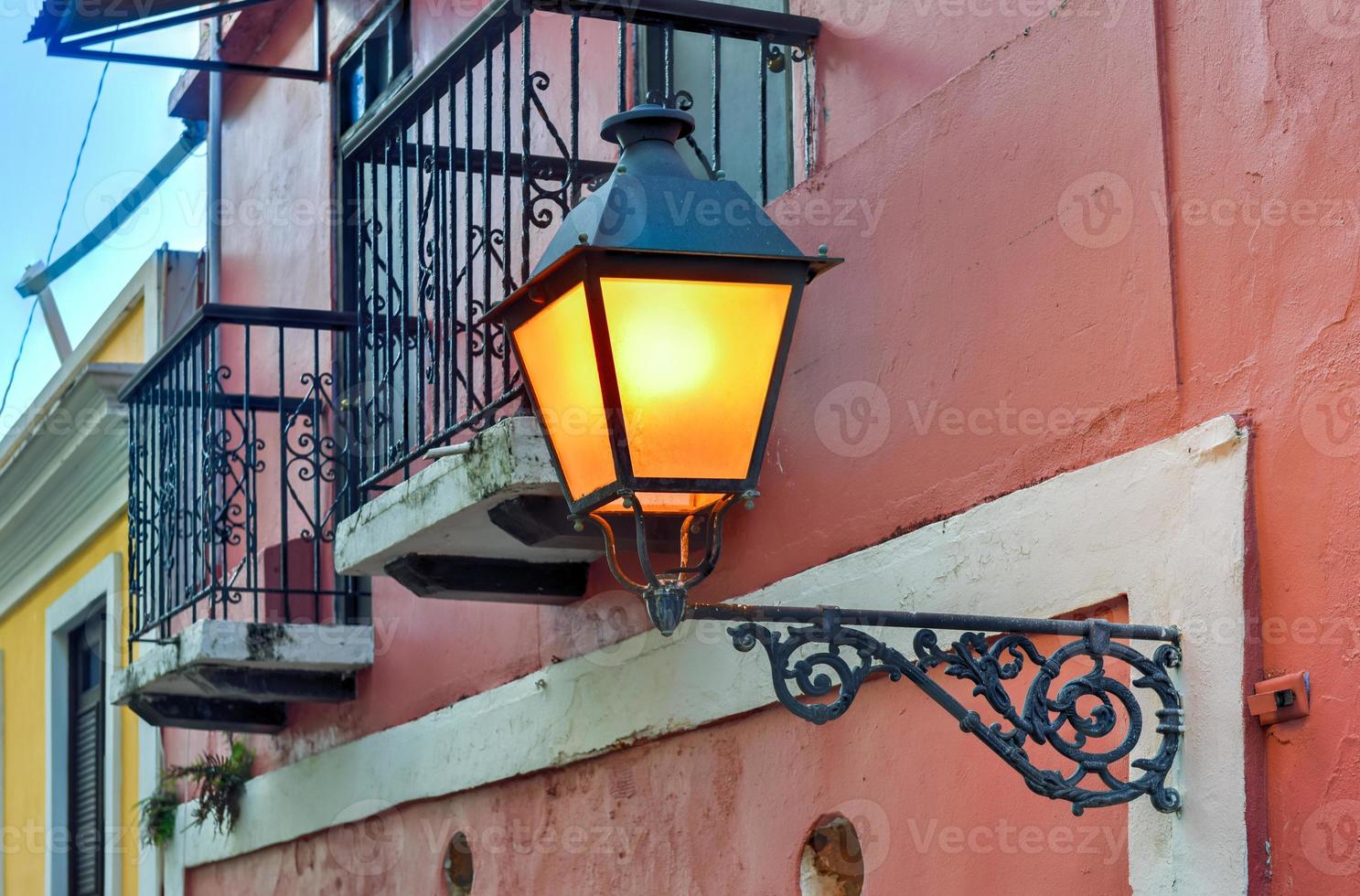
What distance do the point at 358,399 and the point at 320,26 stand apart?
3.06 meters

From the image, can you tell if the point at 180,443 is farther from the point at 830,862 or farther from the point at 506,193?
the point at 830,862

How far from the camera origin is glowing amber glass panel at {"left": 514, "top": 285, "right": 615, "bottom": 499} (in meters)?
3.34

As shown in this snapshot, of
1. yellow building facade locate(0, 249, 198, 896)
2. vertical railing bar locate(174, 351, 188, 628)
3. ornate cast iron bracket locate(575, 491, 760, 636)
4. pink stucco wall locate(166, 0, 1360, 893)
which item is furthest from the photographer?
yellow building facade locate(0, 249, 198, 896)

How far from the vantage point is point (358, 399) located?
615 cm

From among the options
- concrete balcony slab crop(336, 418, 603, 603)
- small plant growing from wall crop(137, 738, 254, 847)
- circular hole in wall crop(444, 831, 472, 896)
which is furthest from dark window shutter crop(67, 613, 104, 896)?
concrete balcony slab crop(336, 418, 603, 603)

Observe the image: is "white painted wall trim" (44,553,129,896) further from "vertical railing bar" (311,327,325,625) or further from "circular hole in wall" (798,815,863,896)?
"circular hole in wall" (798,815,863,896)

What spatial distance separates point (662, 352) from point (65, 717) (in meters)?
9.04

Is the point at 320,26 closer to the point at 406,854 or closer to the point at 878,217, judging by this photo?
the point at 406,854

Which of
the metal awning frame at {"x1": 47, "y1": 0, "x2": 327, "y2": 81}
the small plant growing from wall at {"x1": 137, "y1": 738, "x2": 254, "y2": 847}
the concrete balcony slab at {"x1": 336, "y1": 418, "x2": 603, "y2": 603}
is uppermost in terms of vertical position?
the metal awning frame at {"x1": 47, "y1": 0, "x2": 327, "y2": 81}

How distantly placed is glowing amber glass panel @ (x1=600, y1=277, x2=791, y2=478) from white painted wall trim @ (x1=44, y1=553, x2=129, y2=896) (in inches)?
293

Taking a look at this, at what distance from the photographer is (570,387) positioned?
11.3 feet

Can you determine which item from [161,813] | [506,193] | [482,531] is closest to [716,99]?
[506,193]

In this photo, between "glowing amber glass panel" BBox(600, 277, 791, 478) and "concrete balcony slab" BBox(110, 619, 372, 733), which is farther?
"concrete balcony slab" BBox(110, 619, 372, 733)

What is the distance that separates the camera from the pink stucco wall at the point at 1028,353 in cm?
339
